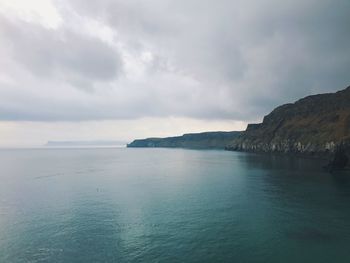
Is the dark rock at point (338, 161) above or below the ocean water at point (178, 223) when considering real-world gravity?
above

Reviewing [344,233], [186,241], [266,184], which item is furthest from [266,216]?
[266,184]

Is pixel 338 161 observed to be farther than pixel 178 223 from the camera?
Yes

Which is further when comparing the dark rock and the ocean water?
the dark rock

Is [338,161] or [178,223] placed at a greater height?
[338,161]

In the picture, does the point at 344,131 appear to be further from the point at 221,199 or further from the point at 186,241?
the point at 186,241

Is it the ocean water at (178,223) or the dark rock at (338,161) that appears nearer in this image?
the ocean water at (178,223)

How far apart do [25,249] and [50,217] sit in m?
15.5

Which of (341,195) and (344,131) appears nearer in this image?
(341,195)

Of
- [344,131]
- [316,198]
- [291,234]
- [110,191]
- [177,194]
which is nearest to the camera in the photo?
[291,234]

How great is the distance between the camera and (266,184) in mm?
84812

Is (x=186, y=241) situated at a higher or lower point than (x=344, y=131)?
lower

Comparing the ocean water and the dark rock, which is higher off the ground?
the dark rock

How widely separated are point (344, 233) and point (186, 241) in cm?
2471

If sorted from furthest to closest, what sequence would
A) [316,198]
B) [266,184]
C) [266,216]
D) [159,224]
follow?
[266,184], [316,198], [266,216], [159,224]
